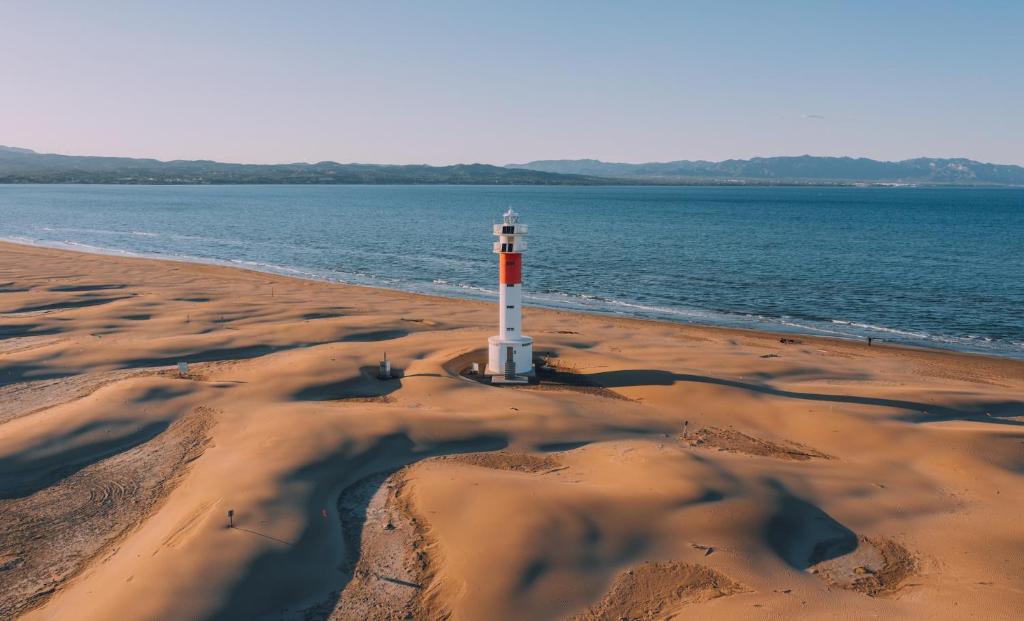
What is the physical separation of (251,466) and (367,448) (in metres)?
2.78

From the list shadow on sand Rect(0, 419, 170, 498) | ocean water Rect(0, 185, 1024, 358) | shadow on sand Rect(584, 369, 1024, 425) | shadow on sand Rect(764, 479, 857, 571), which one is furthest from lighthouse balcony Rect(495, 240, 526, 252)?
ocean water Rect(0, 185, 1024, 358)

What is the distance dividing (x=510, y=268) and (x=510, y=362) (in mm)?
3185

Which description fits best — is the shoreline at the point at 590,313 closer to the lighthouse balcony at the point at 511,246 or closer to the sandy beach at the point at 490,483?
the sandy beach at the point at 490,483

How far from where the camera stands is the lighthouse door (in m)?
25.1

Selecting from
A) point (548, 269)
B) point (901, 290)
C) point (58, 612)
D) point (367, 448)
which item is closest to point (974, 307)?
point (901, 290)

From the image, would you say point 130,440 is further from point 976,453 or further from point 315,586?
point 976,453

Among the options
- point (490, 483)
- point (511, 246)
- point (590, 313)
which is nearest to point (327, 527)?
point (490, 483)

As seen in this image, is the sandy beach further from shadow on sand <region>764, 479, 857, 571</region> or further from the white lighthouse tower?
the white lighthouse tower

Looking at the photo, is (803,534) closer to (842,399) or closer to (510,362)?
(842,399)

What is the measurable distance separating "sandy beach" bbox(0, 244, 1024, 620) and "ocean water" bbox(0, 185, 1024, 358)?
14.2 m

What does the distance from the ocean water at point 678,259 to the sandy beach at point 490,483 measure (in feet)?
46.6

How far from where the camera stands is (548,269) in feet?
204

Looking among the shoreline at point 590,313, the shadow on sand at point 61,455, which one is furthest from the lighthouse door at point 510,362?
the shoreline at point 590,313

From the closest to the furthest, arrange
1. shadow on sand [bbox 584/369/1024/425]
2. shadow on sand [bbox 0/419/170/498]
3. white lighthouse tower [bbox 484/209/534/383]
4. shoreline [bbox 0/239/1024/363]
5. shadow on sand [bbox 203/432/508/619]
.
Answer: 1. shadow on sand [bbox 203/432/508/619]
2. shadow on sand [bbox 0/419/170/498]
3. shadow on sand [bbox 584/369/1024/425]
4. white lighthouse tower [bbox 484/209/534/383]
5. shoreline [bbox 0/239/1024/363]
